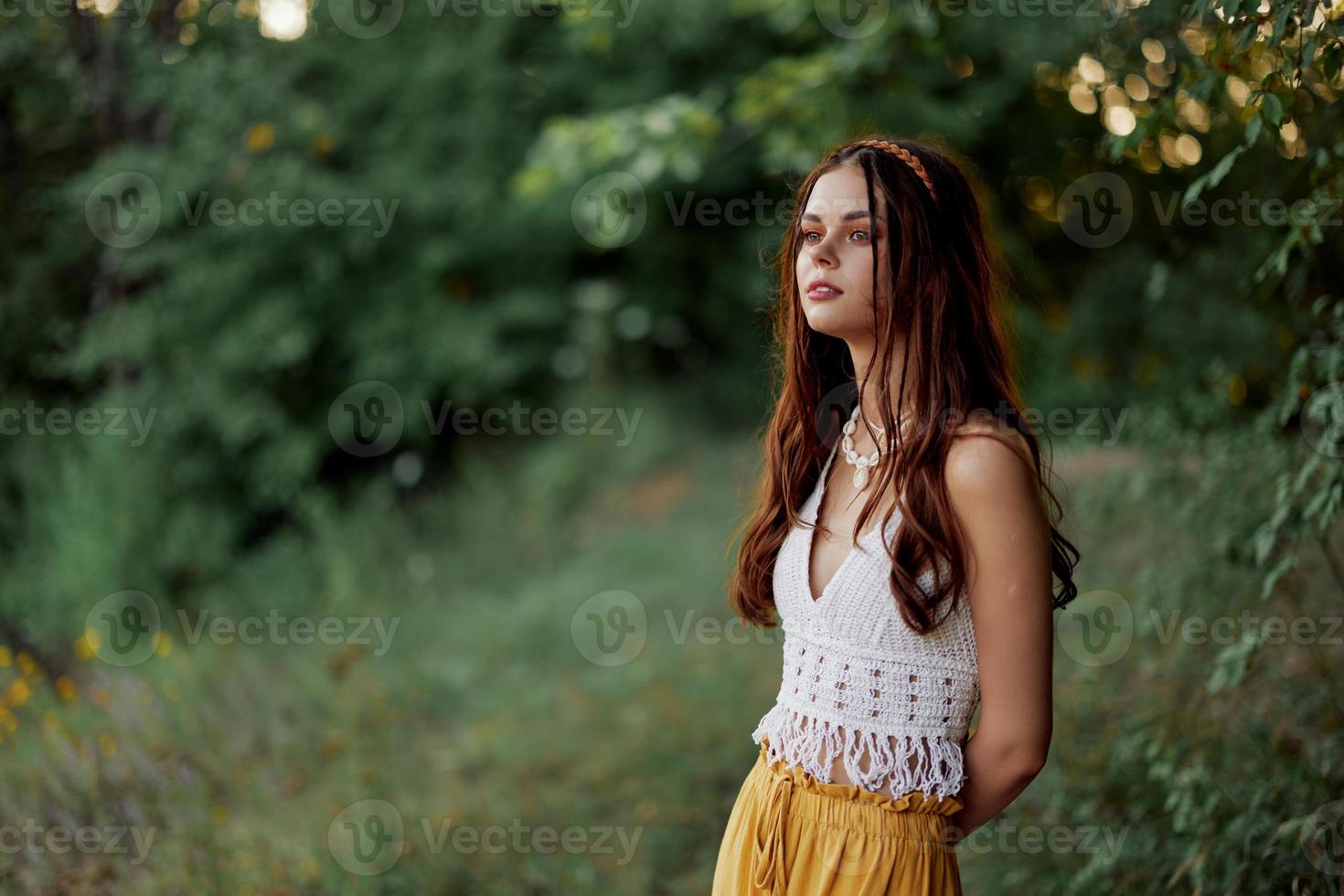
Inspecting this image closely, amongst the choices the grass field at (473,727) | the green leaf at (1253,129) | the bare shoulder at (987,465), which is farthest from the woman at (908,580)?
the grass field at (473,727)

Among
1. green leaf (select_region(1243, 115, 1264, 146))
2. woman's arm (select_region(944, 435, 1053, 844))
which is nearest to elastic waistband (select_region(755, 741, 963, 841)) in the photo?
woman's arm (select_region(944, 435, 1053, 844))

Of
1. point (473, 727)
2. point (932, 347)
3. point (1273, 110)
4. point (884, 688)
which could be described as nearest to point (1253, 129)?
point (1273, 110)

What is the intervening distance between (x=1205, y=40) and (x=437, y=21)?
559 centimetres

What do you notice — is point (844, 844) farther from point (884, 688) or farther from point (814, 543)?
point (814, 543)

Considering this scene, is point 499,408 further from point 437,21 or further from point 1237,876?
point 1237,876

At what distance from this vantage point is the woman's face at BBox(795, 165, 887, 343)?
1657 millimetres

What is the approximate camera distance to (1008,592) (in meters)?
1.50

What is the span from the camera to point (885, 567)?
1602mm

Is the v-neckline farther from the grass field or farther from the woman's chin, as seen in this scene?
the grass field

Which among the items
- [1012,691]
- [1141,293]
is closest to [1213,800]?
[1012,691]

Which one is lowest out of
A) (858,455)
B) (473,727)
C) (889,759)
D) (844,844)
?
(473,727)

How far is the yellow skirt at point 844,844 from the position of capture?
1.60 m

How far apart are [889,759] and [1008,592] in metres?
0.34

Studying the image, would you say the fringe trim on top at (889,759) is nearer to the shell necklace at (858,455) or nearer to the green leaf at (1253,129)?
the shell necklace at (858,455)
